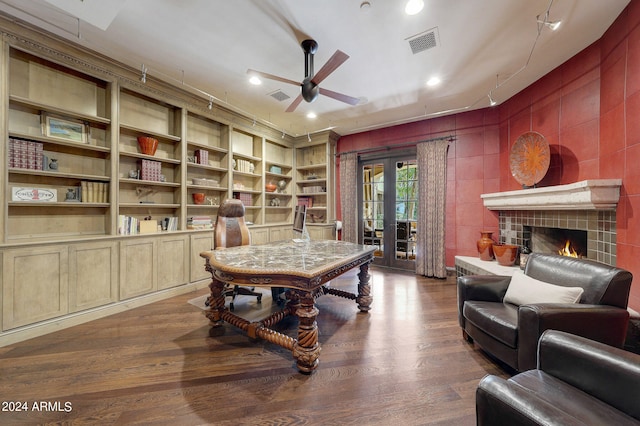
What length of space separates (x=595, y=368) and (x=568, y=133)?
9.20ft

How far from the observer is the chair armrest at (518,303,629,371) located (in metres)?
1.48

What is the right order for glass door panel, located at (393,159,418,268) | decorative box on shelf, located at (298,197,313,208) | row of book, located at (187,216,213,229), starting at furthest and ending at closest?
decorative box on shelf, located at (298,197,313,208) → glass door panel, located at (393,159,418,268) → row of book, located at (187,216,213,229)

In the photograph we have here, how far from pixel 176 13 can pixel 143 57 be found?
95cm

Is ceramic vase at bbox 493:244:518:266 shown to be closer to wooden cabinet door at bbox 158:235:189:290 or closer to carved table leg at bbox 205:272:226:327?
carved table leg at bbox 205:272:226:327

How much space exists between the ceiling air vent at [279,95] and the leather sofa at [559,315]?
3.42 m

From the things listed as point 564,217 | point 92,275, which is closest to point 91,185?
point 92,275

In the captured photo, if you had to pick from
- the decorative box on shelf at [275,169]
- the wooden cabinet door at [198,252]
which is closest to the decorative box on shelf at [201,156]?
the wooden cabinet door at [198,252]

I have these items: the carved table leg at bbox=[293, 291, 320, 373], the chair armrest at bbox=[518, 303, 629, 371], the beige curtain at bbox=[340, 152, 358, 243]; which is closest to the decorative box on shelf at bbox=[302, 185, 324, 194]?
the beige curtain at bbox=[340, 152, 358, 243]

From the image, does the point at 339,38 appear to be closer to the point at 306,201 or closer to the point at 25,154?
the point at 25,154

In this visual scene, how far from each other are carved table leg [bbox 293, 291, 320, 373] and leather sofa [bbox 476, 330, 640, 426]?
1030mm

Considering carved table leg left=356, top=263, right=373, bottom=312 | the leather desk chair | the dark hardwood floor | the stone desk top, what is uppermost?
the leather desk chair

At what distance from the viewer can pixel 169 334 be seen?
2.27m

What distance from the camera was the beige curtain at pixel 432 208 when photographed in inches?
163

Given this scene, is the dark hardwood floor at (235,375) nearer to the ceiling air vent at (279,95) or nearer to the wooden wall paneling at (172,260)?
the wooden wall paneling at (172,260)
